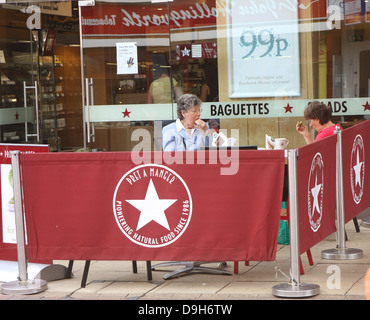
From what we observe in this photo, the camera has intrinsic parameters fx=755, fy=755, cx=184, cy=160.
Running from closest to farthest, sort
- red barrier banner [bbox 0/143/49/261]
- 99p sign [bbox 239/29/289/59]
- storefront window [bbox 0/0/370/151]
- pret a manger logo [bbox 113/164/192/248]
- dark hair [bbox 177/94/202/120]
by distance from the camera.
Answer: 1. pret a manger logo [bbox 113/164/192/248]
2. red barrier banner [bbox 0/143/49/261]
3. dark hair [bbox 177/94/202/120]
4. storefront window [bbox 0/0/370/151]
5. 99p sign [bbox 239/29/289/59]

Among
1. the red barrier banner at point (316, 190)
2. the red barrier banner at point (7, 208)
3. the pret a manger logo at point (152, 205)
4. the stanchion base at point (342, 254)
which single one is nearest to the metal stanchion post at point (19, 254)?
the red barrier banner at point (7, 208)

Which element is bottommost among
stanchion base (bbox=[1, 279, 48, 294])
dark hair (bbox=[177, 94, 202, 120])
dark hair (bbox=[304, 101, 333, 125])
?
stanchion base (bbox=[1, 279, 48, 294])

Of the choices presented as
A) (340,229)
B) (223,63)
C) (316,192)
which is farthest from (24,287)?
(223,63)

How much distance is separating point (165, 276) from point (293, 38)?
177 inches

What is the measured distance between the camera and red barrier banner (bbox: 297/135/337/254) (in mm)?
6398

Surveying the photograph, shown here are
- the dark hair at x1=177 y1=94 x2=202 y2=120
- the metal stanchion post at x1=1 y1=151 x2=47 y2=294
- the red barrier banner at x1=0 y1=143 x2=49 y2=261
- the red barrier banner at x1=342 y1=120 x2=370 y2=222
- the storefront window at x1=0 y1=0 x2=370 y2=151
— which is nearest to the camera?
the metal stanchion post at x1=1 y1=151 x2=47 y2=294

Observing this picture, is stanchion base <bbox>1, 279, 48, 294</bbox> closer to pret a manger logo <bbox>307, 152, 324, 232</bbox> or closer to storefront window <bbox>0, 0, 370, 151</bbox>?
pret a manger logo <bbox>307, 152, 324, 232</bbox>

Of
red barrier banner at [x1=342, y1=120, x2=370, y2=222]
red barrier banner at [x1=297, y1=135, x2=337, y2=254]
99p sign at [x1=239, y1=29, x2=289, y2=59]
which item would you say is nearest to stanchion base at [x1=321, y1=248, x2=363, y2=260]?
red barrier banner at [x1=342, y1=120, x2=370, y2=222]

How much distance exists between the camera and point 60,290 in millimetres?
7027

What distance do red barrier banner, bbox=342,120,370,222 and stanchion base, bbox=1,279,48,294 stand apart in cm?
316

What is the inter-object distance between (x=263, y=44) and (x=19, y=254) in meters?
5.02

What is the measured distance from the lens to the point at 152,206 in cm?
654

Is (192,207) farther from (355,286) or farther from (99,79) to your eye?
(99,79)
